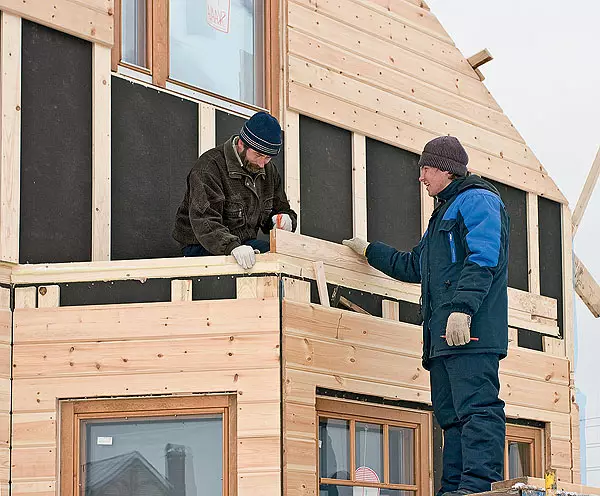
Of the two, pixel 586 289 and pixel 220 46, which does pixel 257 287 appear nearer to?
pixel 220 46

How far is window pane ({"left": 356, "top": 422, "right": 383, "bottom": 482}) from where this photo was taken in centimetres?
745

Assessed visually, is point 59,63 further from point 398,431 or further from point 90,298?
point 398,431

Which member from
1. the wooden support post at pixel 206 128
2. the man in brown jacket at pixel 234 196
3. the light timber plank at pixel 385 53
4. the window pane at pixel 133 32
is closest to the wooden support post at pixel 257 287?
the man in brown jacket at pixel 234 196

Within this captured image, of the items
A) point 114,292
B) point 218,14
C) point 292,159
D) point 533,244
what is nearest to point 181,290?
point 114,292

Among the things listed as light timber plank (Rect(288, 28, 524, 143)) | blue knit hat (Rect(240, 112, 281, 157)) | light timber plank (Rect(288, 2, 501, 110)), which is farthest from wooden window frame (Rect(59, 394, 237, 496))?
light timber plank (Rect(288, 2, 501, 110))

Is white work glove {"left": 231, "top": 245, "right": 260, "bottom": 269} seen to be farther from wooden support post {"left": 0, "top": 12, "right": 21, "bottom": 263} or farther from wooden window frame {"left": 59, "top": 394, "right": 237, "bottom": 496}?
wooden support post {"left": 0, "top": 12, "right": 21, "bottom": 263}

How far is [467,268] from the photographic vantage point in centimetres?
659

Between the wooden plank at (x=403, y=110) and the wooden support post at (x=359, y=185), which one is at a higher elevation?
the wooden plank at (x=403, y=110)

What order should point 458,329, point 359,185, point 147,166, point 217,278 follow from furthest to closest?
point 359,185
point 147,166
point 217,278
point 458,329

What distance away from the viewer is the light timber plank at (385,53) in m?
9.26

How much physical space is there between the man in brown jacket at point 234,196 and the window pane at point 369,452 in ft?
4.08

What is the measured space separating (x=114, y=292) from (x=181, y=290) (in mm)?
385

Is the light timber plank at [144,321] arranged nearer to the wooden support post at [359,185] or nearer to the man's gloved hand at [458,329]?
the man's gloved hand at [458,329]

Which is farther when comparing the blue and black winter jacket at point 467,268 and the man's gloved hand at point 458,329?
the blue and black winter jacket at point 467,268
